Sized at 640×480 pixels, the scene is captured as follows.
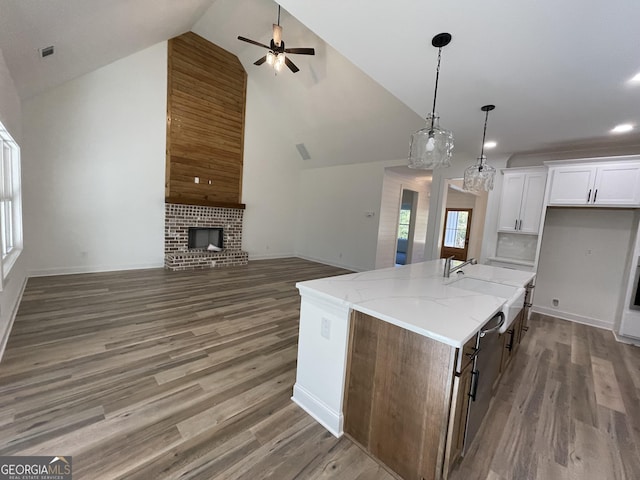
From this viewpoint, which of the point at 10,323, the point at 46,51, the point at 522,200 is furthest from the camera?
the point at 522,200

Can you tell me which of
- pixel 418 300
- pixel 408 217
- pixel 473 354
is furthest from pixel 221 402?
pixel 408 217

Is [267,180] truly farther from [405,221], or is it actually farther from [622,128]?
[622,128]

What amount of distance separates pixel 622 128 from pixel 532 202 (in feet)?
4.12

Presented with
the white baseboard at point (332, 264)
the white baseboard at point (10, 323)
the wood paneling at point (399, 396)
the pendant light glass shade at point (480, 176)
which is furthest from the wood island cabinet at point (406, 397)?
the white baseboard at point (332, 264)

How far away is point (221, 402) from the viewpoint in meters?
1.90

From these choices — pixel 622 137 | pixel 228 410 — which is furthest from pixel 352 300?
pixel 622 137

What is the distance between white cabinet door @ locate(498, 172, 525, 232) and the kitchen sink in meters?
2.47

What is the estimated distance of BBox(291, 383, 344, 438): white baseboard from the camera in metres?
1.70

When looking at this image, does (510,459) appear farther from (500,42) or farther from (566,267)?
(566,267)

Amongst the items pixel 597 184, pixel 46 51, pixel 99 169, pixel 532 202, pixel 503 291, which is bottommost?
pixel 503 291

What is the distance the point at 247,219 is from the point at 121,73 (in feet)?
12.2

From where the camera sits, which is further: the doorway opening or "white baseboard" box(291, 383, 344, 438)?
the doorway opening

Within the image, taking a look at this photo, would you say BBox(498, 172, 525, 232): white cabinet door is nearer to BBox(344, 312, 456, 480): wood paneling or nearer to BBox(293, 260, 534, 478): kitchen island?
BBox(293, 260, 534, 478): kitchen island

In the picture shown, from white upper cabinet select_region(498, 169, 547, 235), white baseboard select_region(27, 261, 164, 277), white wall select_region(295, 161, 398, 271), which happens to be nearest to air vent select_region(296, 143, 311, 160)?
white wall select_region(295, 161, 398, 271)
